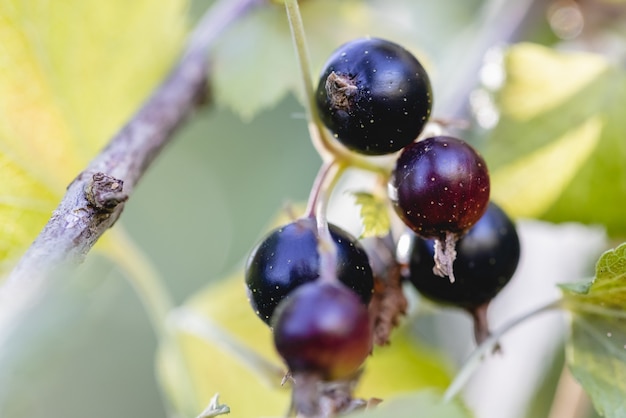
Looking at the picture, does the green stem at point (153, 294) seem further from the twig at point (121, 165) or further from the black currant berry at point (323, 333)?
the black currant berry at point (323, 333)

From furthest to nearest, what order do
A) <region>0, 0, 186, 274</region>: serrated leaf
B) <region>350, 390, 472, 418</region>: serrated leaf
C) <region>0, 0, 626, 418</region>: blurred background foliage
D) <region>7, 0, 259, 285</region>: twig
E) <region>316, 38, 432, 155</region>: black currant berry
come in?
1. <region>0, 0, 626, 418</region>: blurred background foliage
2. <region>0, 0, 186, 274</region>: serrated leaf
3. <region>316, 38, 432, 155</region>: black currant berry
4. <region>7, 0, 259, 285</region>: twig
5. <region>350, 390, 472, 418</region>: serrated leaf

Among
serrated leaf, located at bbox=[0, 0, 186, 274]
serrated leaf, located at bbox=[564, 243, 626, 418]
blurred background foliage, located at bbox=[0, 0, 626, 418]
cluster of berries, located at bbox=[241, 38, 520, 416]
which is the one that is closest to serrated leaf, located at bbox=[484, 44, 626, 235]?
blurred background foliage, located at bbox=[0, 0, 626, 418]

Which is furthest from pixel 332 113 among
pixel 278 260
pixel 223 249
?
pixel 223 249

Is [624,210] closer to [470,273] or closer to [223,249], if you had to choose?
[470,273]

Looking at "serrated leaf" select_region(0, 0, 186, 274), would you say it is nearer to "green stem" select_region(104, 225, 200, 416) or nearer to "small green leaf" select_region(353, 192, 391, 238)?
"green stem" select_region(104, 225, 200, 416)

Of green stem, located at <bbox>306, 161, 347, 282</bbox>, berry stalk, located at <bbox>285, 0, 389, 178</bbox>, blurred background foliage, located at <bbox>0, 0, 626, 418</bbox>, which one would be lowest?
blurred background foliage, located at <bbox>0, 0, 626, 418</bbox>

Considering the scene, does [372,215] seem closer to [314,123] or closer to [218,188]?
[314,123]

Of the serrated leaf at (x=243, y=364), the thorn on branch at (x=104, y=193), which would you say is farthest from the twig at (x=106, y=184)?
the serrated leaf at (x=243, y=364)
